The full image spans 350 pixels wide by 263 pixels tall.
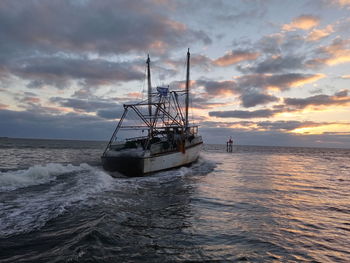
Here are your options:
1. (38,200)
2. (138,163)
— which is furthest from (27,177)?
(138,163)

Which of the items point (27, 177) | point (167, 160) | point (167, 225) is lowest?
point (167, 225)

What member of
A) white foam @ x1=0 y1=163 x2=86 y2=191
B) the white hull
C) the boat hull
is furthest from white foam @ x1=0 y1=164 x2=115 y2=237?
the white hull

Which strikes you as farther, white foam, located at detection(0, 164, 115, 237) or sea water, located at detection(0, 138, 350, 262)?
white foam, located at detection(0, 164, 115, 237)

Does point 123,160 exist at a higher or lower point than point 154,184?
higher

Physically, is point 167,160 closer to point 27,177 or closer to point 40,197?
point 27,177

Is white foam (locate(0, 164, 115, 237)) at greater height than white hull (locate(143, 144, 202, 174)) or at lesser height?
lesser

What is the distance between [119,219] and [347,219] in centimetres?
898

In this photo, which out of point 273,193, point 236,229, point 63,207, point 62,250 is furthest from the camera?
point 273,193

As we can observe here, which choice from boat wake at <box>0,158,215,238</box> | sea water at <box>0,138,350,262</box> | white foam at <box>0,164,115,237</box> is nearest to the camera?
sea water at <box>0,138,350,262</box>

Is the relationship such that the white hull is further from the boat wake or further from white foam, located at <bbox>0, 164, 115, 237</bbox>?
white foam, located at <bbox>0, 164, 115, 237</bbox>

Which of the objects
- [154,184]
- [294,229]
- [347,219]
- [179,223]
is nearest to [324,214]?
[347,219]

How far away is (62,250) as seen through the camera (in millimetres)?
5922

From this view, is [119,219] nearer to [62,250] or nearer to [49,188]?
[62,250]

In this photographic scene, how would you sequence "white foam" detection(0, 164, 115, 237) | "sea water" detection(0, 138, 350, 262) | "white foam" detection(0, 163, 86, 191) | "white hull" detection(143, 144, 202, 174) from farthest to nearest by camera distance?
"white hull" detection(143, 144, 202, 174), "white foam" detection(0, 163, 86, 191), "white foam" detection(0, 164, 115, 237), "sea water" detection(0, 138, 350, 262)
